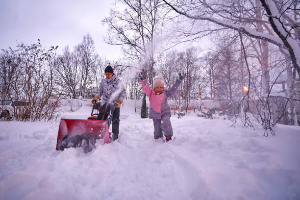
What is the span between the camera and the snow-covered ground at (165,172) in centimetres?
125

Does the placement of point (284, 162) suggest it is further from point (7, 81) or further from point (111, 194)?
point (7, 81)

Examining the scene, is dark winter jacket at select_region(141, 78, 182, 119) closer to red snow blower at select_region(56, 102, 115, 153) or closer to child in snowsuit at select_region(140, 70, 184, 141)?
child in snowsuit at select_region(140, 70, 184, 141)

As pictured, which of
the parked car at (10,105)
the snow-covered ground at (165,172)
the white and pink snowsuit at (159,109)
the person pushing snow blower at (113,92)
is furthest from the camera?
the parked car at (10,105)

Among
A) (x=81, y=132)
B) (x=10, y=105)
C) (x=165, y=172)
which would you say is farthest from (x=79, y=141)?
(x=10, y=105)

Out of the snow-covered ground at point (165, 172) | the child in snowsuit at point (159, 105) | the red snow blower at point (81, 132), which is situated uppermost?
the child in snowsuit at point (159, 105)

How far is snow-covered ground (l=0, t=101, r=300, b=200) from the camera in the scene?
1251 millimetres

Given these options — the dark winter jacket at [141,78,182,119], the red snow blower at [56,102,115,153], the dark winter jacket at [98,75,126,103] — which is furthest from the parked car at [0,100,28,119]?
the dark winter jacket at [141,78,182,119]

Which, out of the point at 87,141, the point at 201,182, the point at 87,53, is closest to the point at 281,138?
the point at 201,182

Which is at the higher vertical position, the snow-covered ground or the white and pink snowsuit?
the white and pink snowsuit

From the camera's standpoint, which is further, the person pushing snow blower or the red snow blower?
the person pushing snow blower

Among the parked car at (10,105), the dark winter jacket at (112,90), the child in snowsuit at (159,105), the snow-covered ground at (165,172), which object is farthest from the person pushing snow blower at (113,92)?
the parked car at (10,105)

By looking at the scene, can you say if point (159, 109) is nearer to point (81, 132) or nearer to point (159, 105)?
point (159, 105)

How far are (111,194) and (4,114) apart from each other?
21.0 ft

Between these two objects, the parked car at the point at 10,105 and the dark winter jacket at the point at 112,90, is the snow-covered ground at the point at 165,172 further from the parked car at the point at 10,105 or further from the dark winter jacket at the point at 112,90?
the parked car at the point at 10,105
